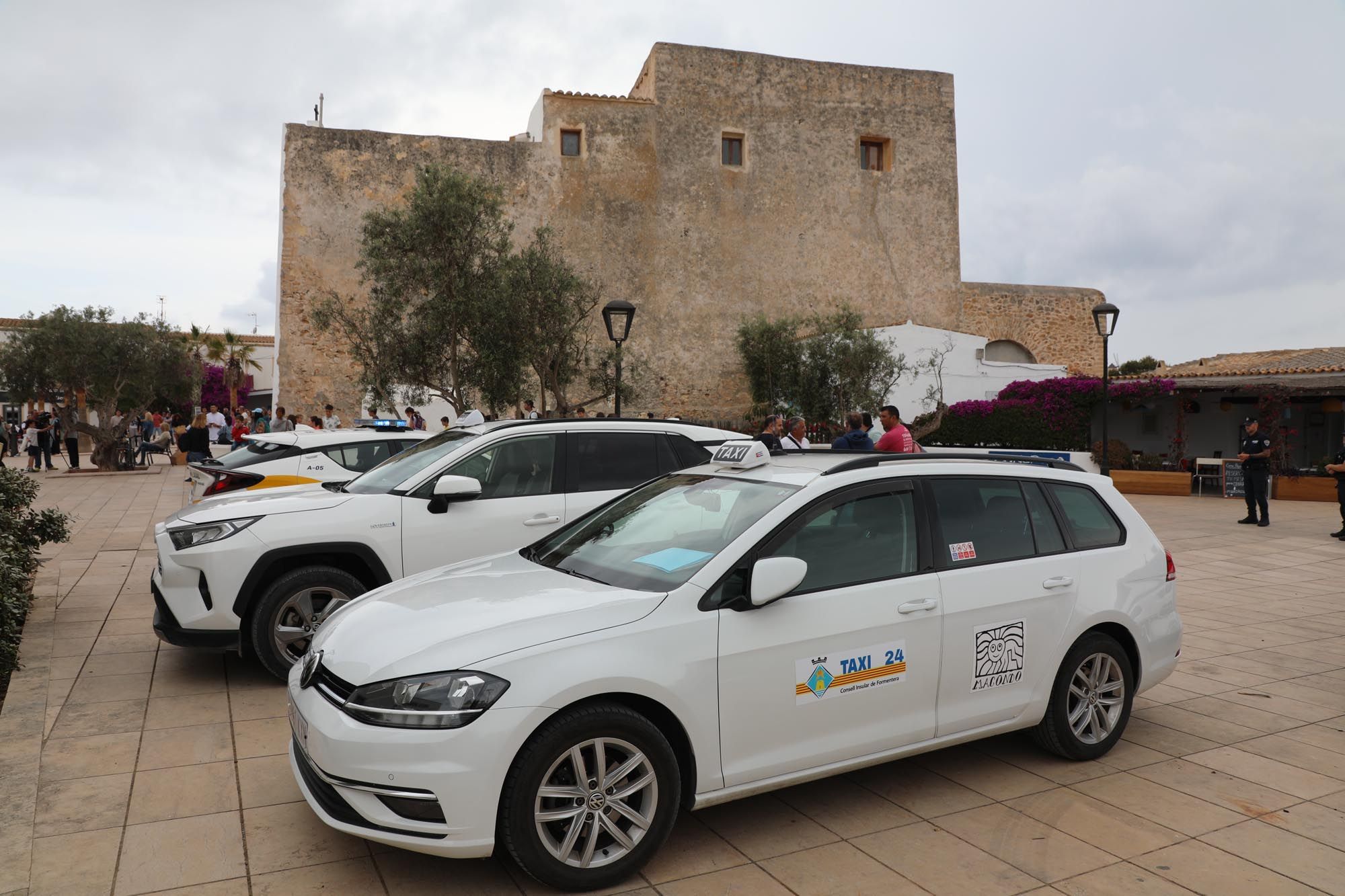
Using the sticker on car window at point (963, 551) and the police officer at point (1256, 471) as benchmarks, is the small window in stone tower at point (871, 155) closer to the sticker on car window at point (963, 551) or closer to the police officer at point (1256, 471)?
the police officer at point (1256, 471)

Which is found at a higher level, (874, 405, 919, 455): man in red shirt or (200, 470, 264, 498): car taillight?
(874, 405, 919, 455): man in red shirt

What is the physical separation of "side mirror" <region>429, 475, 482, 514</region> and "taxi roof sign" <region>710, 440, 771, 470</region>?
73.7 inches

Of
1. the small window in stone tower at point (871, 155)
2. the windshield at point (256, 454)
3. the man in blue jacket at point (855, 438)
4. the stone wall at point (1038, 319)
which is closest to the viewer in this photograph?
the windshield at point (256, 454)

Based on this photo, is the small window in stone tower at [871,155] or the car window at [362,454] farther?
the small window in stone tower at [871,155]

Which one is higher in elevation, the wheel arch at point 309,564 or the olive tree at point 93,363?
the olive tree at point 93,363

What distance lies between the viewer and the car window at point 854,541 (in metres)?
3.95

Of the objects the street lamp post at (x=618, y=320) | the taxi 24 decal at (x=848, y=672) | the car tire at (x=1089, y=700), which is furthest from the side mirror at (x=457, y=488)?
the street lamp post at (x=618, y=320)

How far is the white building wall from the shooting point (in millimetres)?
27906

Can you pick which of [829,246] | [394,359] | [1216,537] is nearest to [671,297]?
[829,246]

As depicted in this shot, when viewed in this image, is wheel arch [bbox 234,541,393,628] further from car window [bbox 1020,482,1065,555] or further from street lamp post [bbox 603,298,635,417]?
street lamp post [bbox 603,298,635,417]

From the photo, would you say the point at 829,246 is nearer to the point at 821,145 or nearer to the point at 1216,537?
the point at 821,145

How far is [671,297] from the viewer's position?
1193 inches

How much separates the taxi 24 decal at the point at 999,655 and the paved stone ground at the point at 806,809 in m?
0.53

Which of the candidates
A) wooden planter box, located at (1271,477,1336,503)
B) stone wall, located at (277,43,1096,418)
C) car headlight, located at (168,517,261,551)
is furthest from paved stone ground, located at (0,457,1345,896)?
stone wall, located at (277,43,1096,418)
